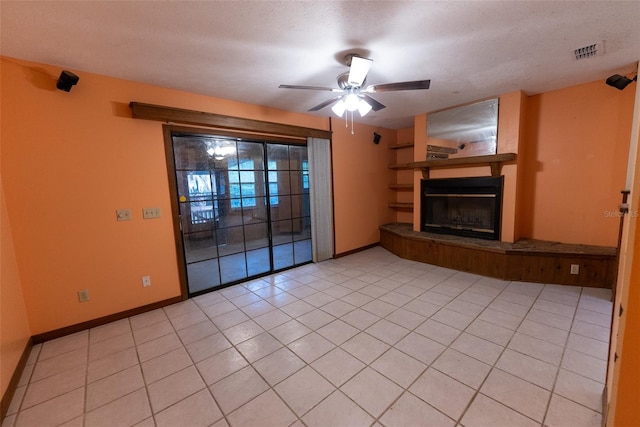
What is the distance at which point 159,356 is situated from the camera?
2.13 meters

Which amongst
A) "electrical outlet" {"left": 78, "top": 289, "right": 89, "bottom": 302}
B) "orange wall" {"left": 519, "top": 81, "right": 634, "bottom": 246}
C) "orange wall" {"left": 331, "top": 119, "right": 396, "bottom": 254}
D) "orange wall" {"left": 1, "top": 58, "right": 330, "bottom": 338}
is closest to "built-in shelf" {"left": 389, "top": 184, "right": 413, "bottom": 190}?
"orange wall" {"left": 331, "top": 119, "right": 396, "bottom": 254}

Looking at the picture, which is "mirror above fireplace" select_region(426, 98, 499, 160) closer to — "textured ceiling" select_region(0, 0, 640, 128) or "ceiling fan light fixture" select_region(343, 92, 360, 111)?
"textured ceiling" select_region(0, 0, 640, 128)

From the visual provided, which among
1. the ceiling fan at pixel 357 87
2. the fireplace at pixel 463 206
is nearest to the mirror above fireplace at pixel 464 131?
the fireplace at pixel 463 206

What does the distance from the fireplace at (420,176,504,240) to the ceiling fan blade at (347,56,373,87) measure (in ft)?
9.00

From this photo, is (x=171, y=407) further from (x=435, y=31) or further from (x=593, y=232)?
(x=593, y=232)

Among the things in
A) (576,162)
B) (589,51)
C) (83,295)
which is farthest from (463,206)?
(83,295)

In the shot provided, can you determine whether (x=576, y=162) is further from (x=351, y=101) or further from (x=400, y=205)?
(x=351, y=101)

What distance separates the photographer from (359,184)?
5.04 metres

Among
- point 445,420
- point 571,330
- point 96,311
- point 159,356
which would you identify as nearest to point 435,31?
point 445,420

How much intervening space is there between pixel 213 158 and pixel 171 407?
278 centimetres

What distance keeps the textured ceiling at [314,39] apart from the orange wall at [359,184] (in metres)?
1.84

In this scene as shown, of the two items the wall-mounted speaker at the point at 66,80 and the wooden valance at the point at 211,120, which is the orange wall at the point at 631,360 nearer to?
the wooden valance at the point at 211,120

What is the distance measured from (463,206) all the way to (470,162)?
79 centimetres

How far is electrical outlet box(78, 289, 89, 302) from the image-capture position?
8.30 ft
